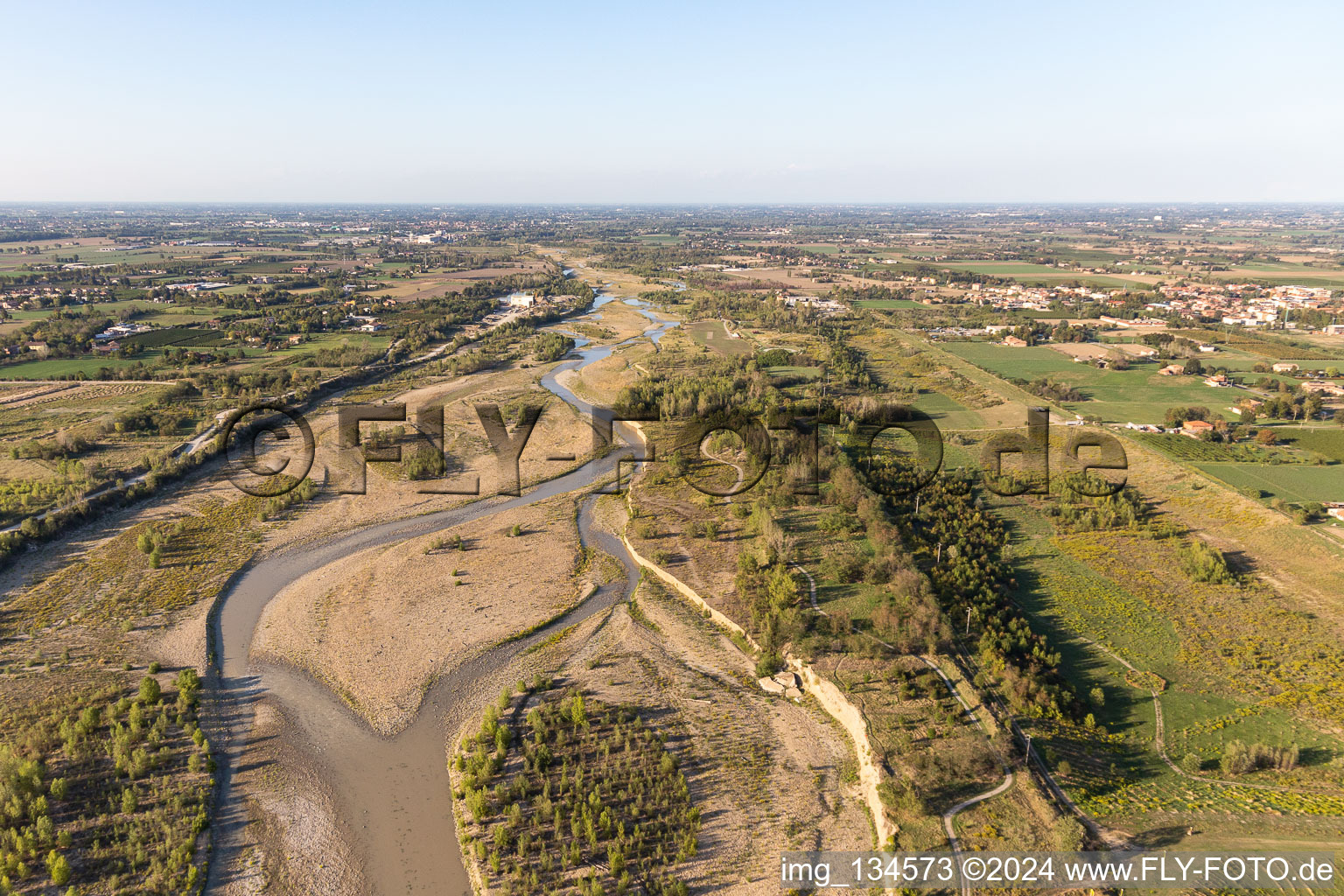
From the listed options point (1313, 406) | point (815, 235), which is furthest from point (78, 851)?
point (815, 235)

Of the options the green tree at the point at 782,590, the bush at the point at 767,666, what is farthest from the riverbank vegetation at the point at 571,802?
the green tree at the point at 782,590

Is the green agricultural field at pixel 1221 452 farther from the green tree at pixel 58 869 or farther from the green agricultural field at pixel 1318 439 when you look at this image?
the green tree at pixel 58 869

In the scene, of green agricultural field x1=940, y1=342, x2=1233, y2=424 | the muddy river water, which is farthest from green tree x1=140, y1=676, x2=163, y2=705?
green agricultural field x1=940, y1=342, x2=1233, y2=424

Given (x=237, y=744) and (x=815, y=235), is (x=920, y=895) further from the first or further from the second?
(x=815, y=235)

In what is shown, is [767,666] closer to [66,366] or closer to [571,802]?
[571,802]

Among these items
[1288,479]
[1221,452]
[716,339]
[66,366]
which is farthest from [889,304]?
[66,366]
